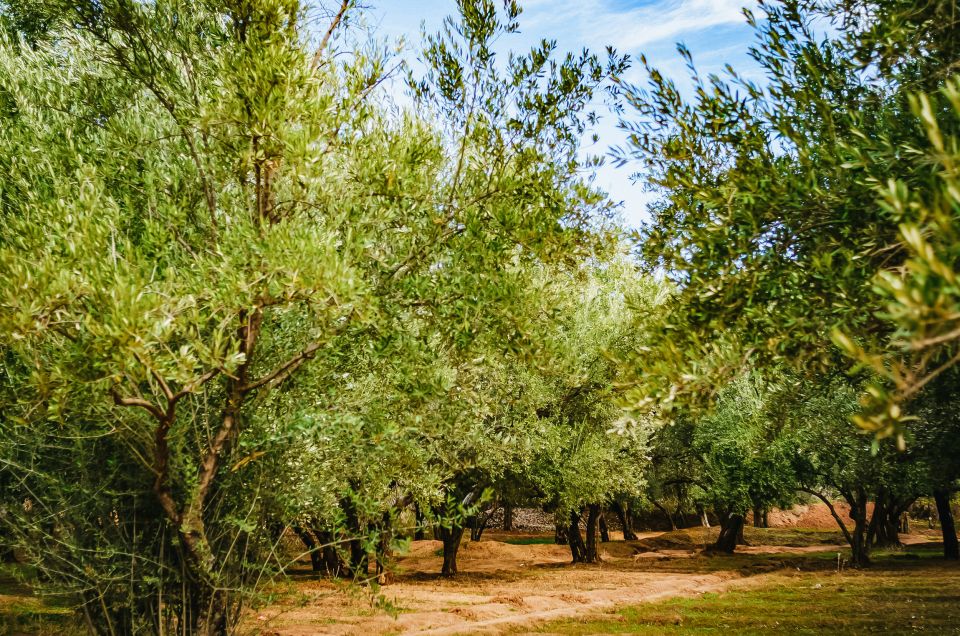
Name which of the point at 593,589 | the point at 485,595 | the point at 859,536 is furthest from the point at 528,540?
the point at 485,595

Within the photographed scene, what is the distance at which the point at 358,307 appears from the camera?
20.9 ft

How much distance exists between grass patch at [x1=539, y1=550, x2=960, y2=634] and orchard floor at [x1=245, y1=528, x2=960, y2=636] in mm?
69

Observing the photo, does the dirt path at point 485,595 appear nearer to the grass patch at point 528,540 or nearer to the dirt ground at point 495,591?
the dirt ground at point 495,591

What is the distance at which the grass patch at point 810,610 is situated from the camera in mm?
17156

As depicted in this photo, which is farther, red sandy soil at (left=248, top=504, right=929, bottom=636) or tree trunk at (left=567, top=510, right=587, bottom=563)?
tree trunk at (left=567, top=510, right=587, bottom=563)

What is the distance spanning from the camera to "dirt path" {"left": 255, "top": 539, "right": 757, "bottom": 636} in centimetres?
1717

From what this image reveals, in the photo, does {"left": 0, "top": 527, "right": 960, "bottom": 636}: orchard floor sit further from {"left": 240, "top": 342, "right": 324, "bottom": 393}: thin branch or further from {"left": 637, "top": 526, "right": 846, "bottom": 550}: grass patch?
{"left": 637, "top": 526, "right": 846, "bottom": 550}: grass patch

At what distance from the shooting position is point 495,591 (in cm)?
2600

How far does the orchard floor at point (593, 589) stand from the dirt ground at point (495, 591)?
0.17ft

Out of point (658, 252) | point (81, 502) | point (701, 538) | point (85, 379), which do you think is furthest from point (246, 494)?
point (701, 538)

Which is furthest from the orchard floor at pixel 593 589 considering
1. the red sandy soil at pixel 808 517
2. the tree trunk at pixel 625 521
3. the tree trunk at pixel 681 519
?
the red sandy soil at pixel 808 517

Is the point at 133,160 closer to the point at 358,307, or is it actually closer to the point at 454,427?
the point at 358,307

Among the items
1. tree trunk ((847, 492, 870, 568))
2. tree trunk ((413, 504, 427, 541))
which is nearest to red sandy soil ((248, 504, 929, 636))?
tree trunk ((413, 504, 427, 541))

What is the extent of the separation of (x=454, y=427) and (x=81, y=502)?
5.32 m
